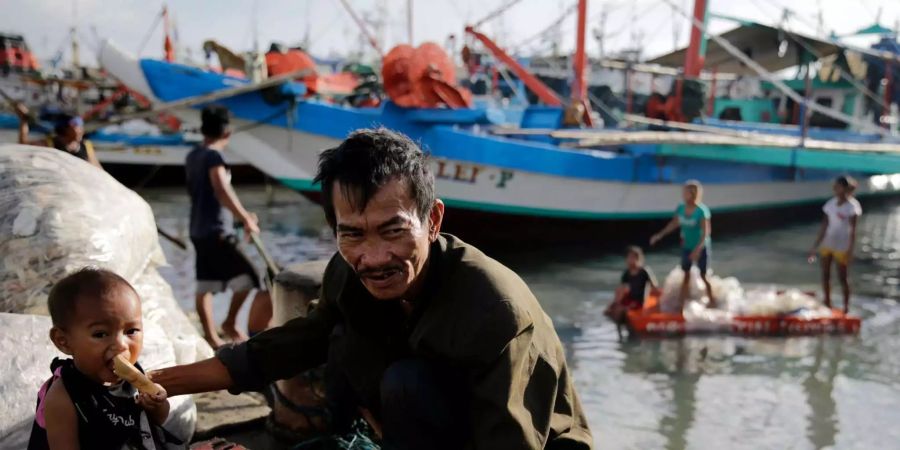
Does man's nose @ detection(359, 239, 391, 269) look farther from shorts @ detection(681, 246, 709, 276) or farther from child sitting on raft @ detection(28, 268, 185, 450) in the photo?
shorts @ detection(681, 246, 709, 276)

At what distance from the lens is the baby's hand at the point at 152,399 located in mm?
1701

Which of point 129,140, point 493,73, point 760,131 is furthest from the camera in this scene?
point 493,73

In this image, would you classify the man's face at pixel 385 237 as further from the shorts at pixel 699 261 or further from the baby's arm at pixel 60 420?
the shorts at pixel 699 261

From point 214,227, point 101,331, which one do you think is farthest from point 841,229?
point 101,331

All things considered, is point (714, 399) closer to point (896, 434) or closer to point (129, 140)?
point (896, 434)

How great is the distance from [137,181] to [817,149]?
48.7 ft

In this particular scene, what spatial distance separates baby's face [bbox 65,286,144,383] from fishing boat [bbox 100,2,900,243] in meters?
6.78

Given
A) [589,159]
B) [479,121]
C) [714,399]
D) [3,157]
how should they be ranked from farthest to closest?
[589,159], [479,121], [714,399], [3,157]

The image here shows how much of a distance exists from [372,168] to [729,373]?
4.59m

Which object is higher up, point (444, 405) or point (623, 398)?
point (444, 405)

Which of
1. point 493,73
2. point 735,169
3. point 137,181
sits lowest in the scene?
point 137,181

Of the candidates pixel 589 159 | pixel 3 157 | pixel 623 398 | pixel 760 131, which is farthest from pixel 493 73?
pixel 3 157

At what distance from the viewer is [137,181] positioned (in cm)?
1761

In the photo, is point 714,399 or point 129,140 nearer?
point 714,399
